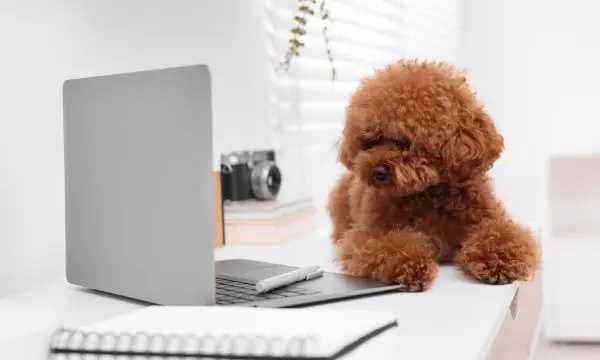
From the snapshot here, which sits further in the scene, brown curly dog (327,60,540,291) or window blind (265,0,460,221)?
window blind (265,0,460,221)

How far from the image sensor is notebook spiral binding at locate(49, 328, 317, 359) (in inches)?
23.4

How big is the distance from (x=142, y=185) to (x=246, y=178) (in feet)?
2.50

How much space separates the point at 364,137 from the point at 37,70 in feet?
1.89

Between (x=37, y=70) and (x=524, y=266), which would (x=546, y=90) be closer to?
(x=524, y=266)

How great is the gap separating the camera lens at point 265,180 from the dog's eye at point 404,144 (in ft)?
2.00

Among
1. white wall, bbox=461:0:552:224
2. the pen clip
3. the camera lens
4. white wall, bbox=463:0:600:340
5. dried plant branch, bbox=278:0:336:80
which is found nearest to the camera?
the pen clip

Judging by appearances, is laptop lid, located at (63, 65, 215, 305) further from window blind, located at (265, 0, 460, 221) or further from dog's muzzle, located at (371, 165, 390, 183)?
window blind, located at (265, 0, 460, 221)

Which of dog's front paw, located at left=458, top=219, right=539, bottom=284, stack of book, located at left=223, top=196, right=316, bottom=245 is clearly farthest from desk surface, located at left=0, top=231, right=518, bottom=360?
stack of book, located at left=223, top=196, right=316, bottom=245

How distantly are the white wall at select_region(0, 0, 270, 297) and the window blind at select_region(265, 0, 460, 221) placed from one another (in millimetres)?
501

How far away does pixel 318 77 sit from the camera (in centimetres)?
225

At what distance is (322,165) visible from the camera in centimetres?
231

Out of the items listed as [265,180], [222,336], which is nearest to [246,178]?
[265,180]

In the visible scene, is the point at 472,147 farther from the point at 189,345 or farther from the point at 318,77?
the point at 318,77

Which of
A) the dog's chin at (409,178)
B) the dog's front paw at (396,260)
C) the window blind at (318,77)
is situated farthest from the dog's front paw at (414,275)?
the window blind at (318,77)
